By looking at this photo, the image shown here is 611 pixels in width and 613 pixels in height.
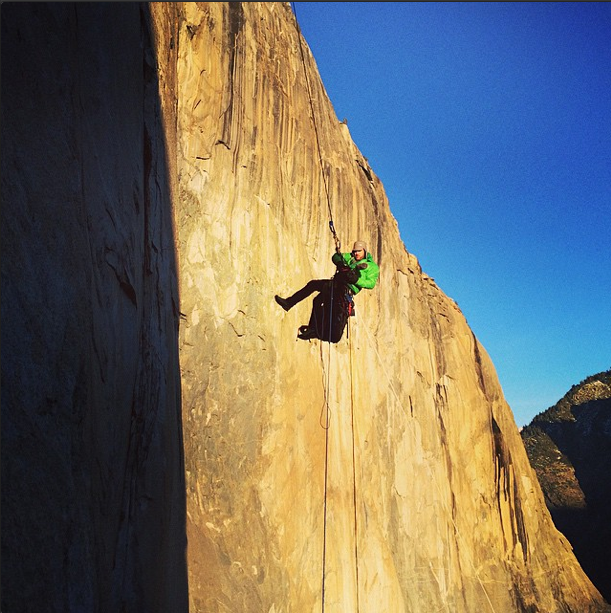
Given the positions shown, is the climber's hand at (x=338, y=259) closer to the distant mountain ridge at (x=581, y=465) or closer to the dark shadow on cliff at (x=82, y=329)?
the dark shadow on cliff at (x=82, y=329)

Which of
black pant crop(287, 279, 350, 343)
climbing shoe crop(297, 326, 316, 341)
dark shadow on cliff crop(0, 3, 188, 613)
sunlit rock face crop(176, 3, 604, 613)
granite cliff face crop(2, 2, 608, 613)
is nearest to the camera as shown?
dark shadow on cliff crop(0, 3, 188, 613)

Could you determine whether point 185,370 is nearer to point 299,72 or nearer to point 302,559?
point 302,559

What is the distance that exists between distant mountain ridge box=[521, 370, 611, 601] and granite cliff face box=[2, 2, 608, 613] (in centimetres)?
2353

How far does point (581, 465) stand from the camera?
181ft

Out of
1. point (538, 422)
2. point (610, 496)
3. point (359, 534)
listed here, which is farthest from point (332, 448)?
point (538, 422)

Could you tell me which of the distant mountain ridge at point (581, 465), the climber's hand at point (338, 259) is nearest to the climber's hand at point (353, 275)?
the climber's hand at point (338, 259)

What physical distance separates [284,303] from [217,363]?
2.28 metres

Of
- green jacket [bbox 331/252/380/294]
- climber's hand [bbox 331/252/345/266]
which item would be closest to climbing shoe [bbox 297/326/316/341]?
green jacket [bbox 331/252/380/294]

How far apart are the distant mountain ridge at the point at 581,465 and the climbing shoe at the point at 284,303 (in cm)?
3627

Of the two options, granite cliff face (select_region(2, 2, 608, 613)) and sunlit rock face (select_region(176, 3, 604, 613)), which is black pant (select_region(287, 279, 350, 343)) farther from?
granite cliff face (select_region(2, 2, 608, 613))

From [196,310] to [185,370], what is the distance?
100 cm

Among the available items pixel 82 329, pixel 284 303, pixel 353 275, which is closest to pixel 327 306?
pixel 284 303

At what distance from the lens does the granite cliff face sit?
13.5ft

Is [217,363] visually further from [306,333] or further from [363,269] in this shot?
[363,269]
